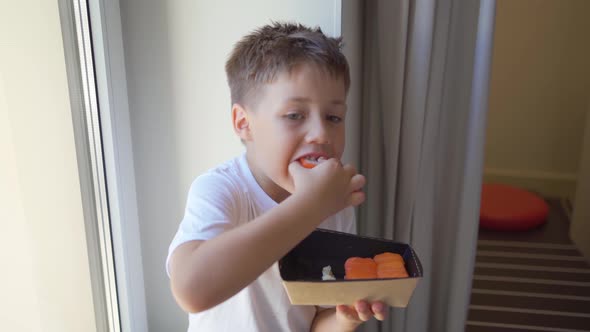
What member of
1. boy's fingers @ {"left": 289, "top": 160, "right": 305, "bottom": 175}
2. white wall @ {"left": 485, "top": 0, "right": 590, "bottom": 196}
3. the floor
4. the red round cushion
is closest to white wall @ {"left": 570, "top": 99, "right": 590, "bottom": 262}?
the floor

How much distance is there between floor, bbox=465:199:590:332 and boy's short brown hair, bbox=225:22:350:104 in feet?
4.34

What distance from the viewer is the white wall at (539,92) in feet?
8.36

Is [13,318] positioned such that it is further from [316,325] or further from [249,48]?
[249,48]

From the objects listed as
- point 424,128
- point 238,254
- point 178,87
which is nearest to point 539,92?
point 424,128

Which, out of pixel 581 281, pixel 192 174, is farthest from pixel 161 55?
pixel 581 281

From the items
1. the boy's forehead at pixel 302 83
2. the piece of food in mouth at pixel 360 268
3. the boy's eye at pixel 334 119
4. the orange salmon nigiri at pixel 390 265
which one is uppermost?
the boy's forehead at pixel 302 83

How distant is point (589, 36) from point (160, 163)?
231 cm

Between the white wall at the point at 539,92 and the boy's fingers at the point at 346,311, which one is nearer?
the boy's fingers at the point at 346,311

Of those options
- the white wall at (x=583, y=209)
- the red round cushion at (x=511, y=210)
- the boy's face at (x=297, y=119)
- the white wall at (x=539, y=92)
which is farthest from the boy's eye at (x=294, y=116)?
the white wall at (x=539, y=92)

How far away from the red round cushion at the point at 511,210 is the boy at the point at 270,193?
1.73 metres

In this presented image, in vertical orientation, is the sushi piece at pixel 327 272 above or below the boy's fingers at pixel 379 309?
below

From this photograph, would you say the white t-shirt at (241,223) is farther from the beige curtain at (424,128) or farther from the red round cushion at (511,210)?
the red round cushion at (511,210)

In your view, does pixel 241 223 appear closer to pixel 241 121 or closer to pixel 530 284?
pixel 241 121

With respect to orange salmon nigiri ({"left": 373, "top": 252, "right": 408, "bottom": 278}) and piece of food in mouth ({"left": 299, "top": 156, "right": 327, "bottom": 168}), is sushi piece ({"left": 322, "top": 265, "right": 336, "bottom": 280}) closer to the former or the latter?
orange salmon nigiri ({"left": 373, "top": 252, "right": 408, "bottom": 278})
